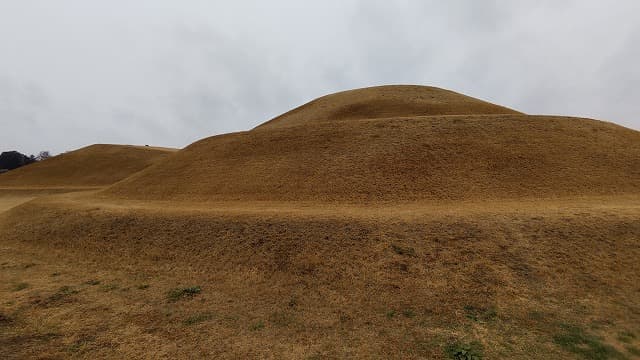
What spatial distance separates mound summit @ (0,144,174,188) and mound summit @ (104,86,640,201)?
27856 mm

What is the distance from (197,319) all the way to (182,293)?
2.01 metres

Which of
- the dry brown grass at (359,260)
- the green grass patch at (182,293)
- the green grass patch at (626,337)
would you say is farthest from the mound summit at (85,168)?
the green grass patch at (626,337)

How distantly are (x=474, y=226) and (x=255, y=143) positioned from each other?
20.2 meters

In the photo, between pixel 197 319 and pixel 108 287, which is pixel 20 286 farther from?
pixel 197 319

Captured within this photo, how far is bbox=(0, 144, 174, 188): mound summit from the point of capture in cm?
5112

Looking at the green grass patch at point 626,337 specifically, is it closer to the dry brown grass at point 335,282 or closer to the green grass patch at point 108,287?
the dry brown grass at point 335,282

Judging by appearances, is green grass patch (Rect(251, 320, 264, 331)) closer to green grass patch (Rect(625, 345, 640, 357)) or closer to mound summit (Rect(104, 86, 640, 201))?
green grass patch (Rect(625, 345, 640, 357))

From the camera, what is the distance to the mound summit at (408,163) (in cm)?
1920

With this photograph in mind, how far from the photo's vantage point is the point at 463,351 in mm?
7719

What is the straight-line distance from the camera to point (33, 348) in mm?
8062

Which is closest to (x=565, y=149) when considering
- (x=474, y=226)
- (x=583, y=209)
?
(x=583, y=209)

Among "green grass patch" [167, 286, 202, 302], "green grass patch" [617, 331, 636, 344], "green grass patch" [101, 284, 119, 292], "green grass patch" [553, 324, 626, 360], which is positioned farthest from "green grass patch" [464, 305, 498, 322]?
"green grass patch" [101, 284, 119, 292]

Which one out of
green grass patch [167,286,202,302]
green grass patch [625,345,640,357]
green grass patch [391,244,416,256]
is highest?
green grass patch [391,244,416,256]

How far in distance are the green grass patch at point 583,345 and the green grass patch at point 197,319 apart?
29.7 ft
